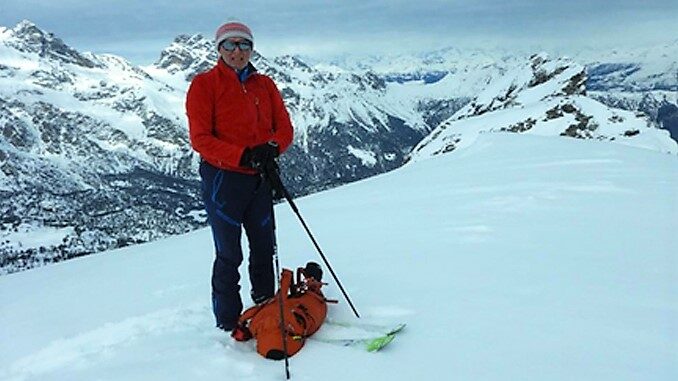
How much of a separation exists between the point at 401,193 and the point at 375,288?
26.0ft

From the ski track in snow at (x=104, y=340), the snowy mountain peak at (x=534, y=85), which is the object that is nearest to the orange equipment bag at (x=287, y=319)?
the ski track in snow at (x=104, y=340)

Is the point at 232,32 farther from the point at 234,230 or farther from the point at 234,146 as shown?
the point at 234,230

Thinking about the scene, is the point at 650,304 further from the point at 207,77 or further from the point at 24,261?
the point at 24,261

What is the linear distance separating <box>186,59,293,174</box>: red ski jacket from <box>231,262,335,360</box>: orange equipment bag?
1.37 metres

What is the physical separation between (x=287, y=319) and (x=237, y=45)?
2661mm

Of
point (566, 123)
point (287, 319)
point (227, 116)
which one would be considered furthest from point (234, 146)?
point (566, 123)

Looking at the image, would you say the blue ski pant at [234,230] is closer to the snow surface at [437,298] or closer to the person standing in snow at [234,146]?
the person standing in snow at [234,146]

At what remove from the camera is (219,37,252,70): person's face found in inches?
215

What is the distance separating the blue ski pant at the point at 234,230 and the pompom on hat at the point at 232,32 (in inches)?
49.2

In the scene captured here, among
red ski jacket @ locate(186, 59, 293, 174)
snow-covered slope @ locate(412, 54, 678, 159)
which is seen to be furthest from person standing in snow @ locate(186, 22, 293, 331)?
snow-covered slope @ locate(412, 54, 678, 159)

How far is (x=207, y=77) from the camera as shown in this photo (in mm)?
5461

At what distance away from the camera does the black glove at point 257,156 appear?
5281mm

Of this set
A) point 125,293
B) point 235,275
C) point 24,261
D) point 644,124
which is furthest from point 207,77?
point 24,261

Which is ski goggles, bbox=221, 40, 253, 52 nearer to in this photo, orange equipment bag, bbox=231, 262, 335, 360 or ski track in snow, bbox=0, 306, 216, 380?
orange equipment bag, bbox=231, 262, 335, 360
